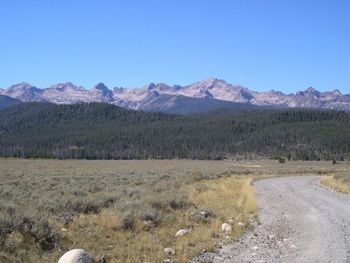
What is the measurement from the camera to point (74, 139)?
195m

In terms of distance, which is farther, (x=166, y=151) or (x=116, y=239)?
(x=166, y=151)

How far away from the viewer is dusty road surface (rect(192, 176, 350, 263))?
11.0m

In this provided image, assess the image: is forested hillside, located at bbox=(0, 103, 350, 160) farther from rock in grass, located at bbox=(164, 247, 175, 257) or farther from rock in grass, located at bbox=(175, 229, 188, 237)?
rock in grass, located at bbox=(164, 247, 175, 257)

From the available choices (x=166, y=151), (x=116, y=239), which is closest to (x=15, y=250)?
(x=116, y=239)

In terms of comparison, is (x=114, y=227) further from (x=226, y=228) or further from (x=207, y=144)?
(x=207, y=144)

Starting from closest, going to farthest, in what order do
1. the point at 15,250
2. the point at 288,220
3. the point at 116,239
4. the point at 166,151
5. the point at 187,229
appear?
the point at 15,250
the point at 116,239
the point at 187,229
the point at 288,220
the point at 166,151

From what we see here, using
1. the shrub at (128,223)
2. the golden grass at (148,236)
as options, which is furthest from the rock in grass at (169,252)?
the shrub at (128,223)

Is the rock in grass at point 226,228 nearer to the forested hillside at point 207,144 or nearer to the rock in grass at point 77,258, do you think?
the rock in grass at point 77,258

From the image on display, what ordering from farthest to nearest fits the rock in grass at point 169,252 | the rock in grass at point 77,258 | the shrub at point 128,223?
the shrub at point 128,223 → the rock in grass at point 169,252 → the rock in grass at point 77,258

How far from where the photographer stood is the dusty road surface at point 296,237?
10963 mm

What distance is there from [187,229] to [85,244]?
3954 millimetres

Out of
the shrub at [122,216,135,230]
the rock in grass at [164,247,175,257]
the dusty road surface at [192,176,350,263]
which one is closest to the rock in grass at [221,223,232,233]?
the dusty road surface at [192,176,350,263]

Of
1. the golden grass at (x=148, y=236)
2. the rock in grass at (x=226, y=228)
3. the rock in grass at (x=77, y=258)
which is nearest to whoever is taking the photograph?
the rock in grass at (x=77, y=258)

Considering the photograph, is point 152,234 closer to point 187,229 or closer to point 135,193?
point 187,229
